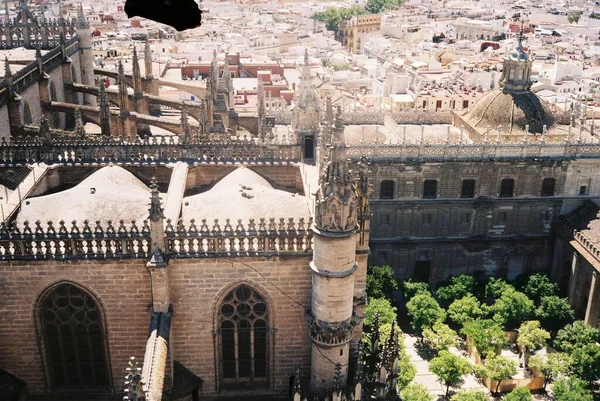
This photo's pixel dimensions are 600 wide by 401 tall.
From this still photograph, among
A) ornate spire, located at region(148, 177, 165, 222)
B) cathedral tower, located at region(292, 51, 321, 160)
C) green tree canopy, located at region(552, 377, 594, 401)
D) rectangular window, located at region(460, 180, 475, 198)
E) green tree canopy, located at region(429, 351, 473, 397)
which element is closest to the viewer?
ornate spire, located at region(148, 177, 165, 222)

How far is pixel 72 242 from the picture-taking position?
15188 millimetres

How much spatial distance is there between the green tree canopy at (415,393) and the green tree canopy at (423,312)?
267 inches

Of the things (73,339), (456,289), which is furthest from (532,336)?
(73,339)

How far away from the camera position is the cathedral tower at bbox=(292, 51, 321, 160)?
79.3ft

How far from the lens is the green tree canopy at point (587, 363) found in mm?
31547

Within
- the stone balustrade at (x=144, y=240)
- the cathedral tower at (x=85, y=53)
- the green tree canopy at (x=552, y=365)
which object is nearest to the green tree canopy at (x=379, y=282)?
the green tree canopy at (x=552, y=365)

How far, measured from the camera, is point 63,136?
94.0 ft

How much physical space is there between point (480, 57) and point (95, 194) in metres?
86.1

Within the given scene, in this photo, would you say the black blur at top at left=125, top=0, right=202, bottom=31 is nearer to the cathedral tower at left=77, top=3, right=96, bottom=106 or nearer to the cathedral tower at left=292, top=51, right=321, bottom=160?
the cathedral tower at left=292, top=51, right=321, bottom=160

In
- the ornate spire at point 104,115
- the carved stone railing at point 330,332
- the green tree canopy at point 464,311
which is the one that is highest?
the ornate spire at point 104,115

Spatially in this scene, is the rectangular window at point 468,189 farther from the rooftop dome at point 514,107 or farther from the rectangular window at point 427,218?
the rooftop dome at point 514,107

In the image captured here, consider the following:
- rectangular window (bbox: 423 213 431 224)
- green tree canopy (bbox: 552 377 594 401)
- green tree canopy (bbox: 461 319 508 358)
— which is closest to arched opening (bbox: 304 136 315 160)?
green tree canopy (bbox: 461 319 508 358)

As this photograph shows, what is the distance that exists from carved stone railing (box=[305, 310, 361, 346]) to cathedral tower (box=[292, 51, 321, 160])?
8.97 metres

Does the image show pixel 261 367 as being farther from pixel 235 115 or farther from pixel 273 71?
pixel 273 71
